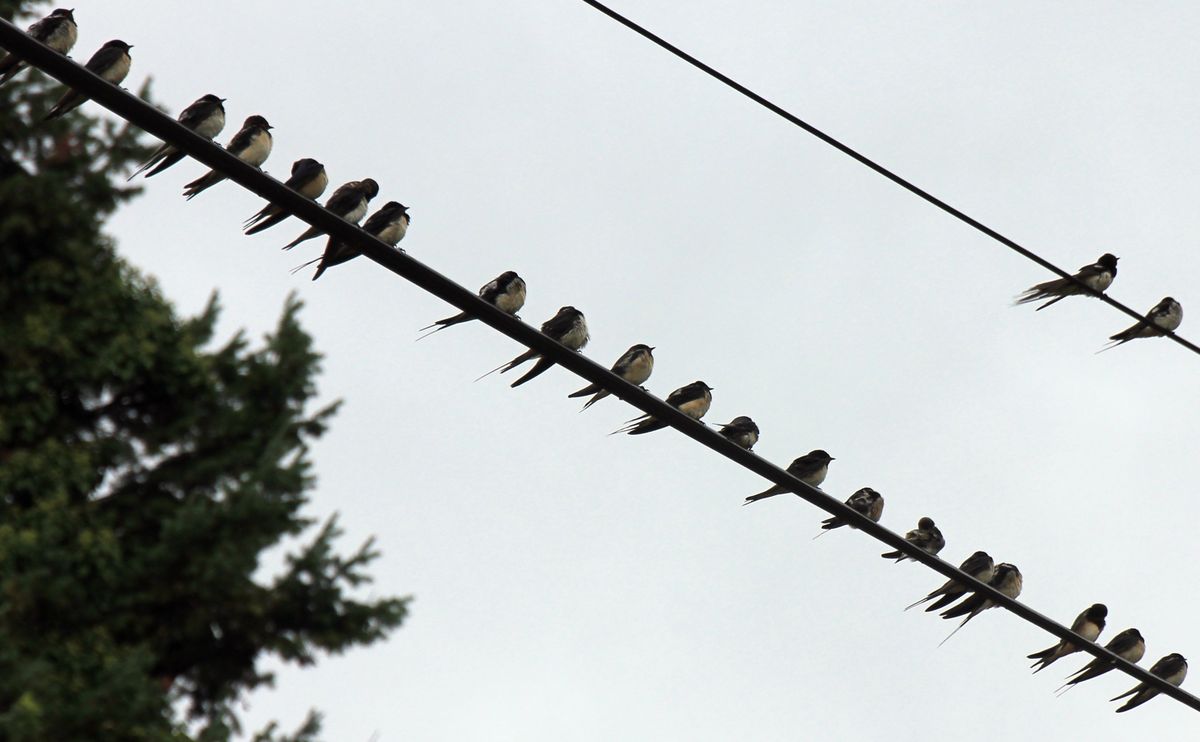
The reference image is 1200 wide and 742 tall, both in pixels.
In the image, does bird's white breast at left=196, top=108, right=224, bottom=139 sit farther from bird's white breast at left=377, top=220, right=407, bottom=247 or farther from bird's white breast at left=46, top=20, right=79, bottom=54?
bird's white breast at left=377, top=220, right=407, bottom=247

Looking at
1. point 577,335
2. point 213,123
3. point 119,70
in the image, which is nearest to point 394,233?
point 213,123

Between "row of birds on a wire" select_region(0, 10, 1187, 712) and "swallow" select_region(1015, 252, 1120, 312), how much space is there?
13 millimetres

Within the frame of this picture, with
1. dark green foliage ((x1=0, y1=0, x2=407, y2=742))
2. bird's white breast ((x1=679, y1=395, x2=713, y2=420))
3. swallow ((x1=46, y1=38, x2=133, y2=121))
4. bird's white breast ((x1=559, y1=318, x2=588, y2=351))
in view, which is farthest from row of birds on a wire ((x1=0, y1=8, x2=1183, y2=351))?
dark green foliage ((x1=0, y1=0, x2=407, y2=742))

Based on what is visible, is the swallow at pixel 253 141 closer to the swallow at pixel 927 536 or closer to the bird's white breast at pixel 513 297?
the bird's white breast at pixel 513 297

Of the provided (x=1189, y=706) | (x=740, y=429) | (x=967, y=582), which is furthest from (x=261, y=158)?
(x=1189, y=706)

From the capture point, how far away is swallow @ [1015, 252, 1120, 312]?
1148 cm

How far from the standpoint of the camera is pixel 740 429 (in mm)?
11203

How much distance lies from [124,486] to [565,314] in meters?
9.78

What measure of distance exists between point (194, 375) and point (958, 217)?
1386 centimetres

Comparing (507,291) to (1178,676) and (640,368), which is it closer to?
(640,368)

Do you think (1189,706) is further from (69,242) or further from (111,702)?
(69,242)

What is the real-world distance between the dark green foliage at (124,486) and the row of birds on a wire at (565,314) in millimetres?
7069

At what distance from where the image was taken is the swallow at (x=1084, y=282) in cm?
1148

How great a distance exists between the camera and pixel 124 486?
1808cm
